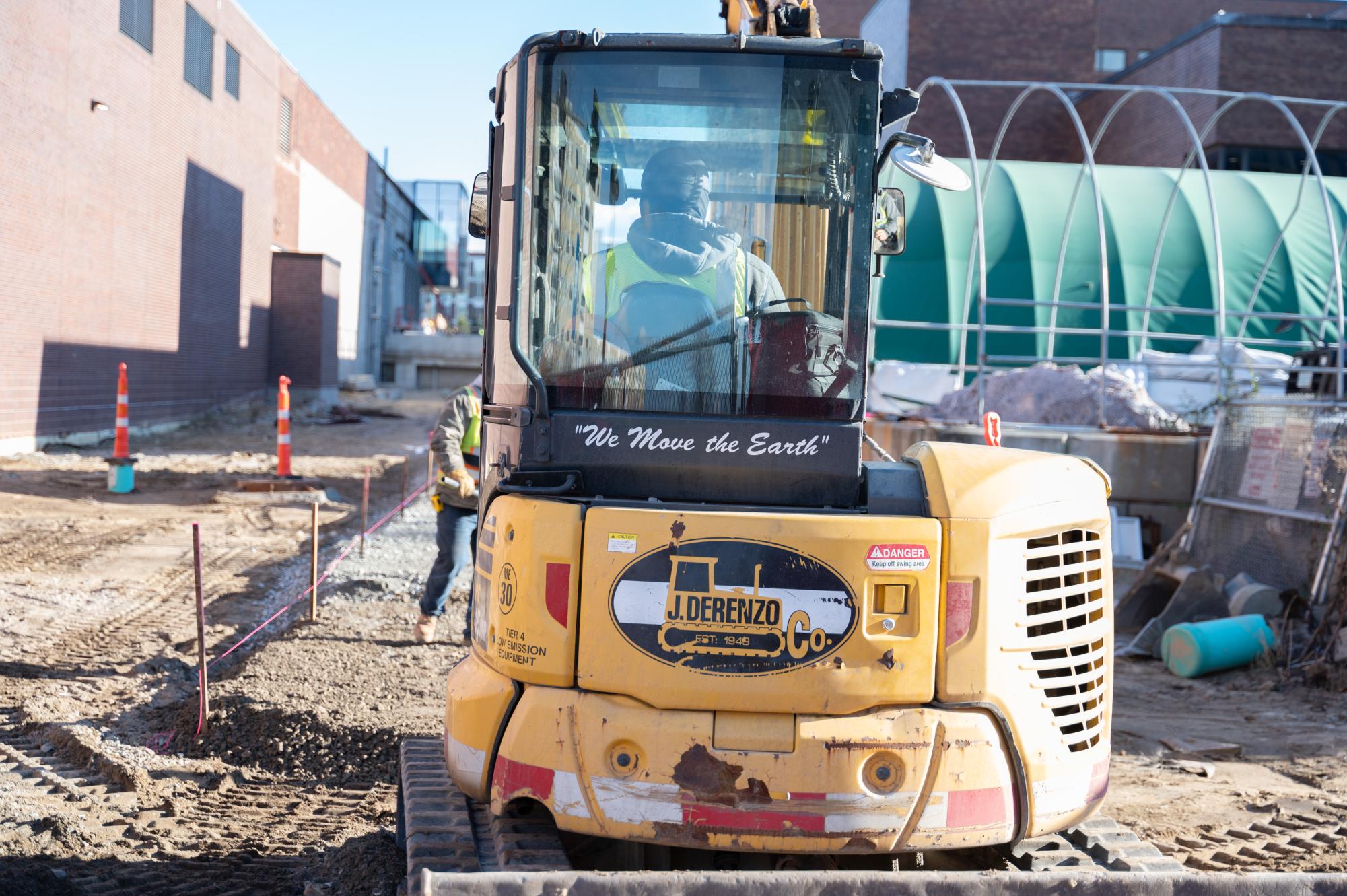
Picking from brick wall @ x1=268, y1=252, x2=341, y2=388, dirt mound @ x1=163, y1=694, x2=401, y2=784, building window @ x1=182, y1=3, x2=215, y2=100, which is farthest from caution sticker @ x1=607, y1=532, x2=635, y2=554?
brick wall @ x1=268, y1=252, x2=341, y2=388

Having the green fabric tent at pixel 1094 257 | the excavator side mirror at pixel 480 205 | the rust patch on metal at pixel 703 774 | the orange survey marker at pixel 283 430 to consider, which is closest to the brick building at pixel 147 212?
the orange survey marker at pixel 283 430

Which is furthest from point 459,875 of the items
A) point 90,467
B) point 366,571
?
point 90,467

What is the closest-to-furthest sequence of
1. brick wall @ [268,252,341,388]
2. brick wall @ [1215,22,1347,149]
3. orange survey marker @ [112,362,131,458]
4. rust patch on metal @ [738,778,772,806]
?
rust patch on metal @ [738,778,772,806] < orange survey marker @ [112,362,131,458] < brick wall @ [1215,22,1347,149] < brick wall @ [268,252,341,388]

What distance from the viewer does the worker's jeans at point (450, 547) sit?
7.22 metres

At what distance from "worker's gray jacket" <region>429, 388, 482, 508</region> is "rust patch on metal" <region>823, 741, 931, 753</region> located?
419cm

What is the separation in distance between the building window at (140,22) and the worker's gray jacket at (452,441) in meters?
16.4

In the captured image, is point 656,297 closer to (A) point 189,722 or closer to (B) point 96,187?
(A) point 189,722

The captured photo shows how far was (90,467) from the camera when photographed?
1617 cm

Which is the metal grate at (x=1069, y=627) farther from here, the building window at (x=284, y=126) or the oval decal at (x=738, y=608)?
the building window at (x=284, y=126)

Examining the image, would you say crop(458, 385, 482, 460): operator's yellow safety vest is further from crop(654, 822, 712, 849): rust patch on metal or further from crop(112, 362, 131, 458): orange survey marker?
crop(112, 362, 131, 458): orange survey marker

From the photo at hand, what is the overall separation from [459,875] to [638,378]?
59.3 inches

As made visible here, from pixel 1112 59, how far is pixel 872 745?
45.2 metres

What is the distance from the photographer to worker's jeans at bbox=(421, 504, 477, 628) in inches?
284

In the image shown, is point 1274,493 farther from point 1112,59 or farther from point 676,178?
point 1112,59
